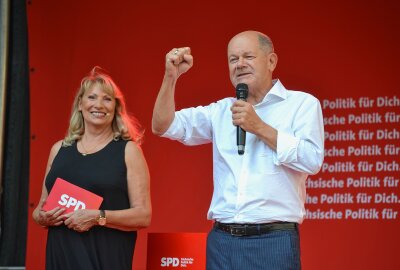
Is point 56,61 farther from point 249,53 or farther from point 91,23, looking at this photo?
point 249,53

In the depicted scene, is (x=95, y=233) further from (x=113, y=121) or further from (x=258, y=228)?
(x=258, y=228)

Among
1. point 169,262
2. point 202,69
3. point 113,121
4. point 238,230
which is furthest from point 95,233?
point 202,69

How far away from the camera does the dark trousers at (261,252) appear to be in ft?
10.0

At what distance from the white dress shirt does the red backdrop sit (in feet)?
6.22

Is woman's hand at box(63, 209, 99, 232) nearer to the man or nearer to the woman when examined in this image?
the woman

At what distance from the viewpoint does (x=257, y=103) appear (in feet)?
11.0

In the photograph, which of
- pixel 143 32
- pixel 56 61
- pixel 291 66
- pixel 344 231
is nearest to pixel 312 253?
pixel 344 231

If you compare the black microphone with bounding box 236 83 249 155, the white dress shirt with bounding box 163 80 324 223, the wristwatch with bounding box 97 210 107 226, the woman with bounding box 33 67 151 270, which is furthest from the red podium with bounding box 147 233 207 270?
the black microphone with bounding box 236 83 249 155

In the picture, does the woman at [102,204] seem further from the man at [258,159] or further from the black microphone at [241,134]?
the black microphone at [241,134]

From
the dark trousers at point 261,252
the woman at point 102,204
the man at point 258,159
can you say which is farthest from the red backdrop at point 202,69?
the dark trousers at point 261,252

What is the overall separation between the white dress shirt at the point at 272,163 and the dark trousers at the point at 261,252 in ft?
0.23

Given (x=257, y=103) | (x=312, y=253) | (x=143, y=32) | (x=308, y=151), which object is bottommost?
(x=312, y=253)

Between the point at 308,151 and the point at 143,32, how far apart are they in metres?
2.93

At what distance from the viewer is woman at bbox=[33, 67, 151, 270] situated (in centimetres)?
374
